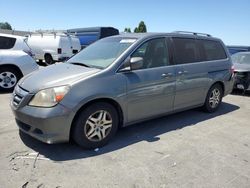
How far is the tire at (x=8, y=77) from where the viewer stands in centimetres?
757

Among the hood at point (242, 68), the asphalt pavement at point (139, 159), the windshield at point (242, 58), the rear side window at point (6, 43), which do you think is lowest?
the asphalt pavement at point (139, 159)

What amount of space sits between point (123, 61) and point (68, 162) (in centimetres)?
→ 171

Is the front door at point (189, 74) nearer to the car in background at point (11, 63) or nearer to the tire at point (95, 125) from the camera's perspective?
the tire at point (95, 125)

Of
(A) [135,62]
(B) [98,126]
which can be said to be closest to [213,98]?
(A) [135,62]

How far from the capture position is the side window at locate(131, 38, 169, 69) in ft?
14.5

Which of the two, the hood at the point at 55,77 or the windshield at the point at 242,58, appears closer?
the hood at the point at 55,77

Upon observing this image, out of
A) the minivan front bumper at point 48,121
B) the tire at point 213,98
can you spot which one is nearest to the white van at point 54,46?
the tire at point 213,98

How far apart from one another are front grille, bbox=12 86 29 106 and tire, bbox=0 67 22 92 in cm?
401

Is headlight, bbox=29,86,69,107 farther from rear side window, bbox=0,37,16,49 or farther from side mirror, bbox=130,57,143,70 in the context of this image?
rear side window, bbox=0,37,16,49

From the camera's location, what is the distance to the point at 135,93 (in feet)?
13.8

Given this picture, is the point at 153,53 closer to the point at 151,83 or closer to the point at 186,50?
the point at 151,83

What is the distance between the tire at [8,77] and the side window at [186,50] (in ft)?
16.2

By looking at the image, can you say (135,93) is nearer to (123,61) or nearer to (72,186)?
(123,61)

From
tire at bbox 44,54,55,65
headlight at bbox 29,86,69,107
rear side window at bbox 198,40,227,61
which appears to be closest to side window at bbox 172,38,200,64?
rear side window at bbox 198,40,227,61
